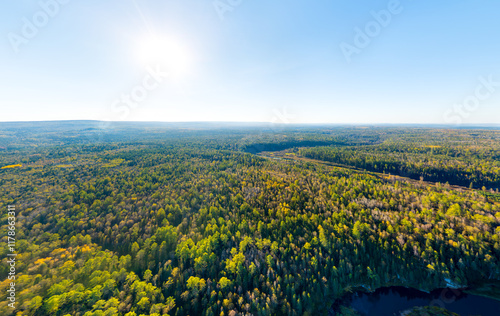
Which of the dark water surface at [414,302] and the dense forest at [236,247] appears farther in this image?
the dark water surface at [414,302]

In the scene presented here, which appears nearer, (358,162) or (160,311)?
(160,311)

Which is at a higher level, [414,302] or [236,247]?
[236,247]

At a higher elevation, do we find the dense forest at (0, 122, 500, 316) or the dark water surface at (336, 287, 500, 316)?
the dense forest at (0, 122, 500, 316)

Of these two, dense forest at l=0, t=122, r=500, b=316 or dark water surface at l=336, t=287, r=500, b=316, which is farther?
dark water surface at l=336, t=287, r=500, b=316

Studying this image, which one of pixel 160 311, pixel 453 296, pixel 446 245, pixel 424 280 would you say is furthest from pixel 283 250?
pixel 446 245

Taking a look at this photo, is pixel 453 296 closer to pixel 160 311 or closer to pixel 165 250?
pixel 160 311

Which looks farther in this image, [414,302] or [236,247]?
[236,247]

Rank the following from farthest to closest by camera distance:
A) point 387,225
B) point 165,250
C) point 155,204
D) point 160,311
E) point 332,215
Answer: point 155,204, point 332,215, point 387,225, point 165,250, point 160,311

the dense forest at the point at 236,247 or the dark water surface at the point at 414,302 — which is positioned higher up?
the dense forest at the point at 236,247
